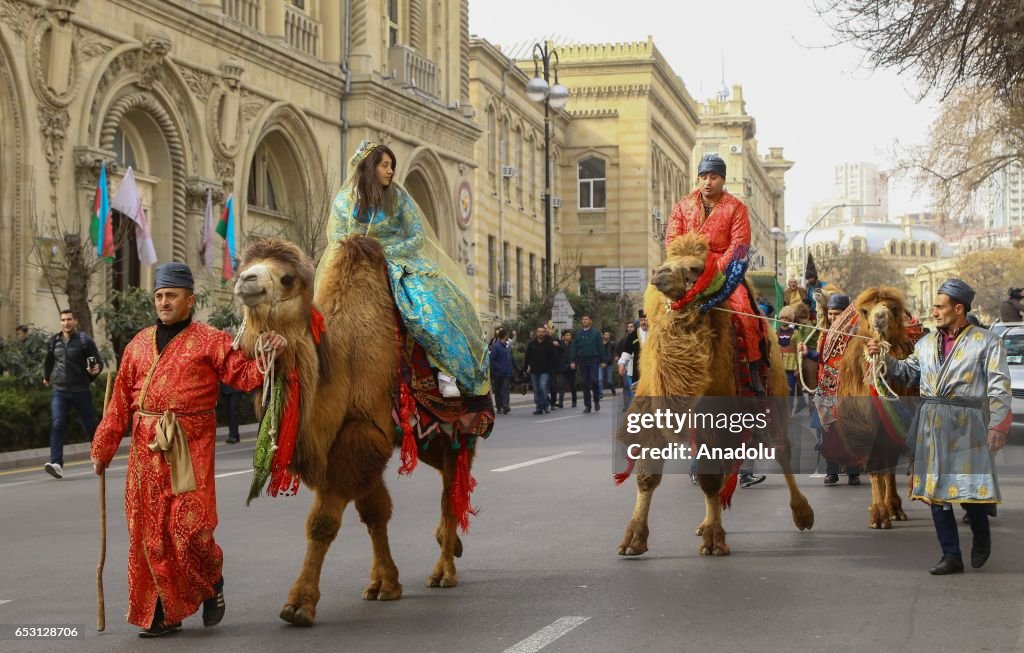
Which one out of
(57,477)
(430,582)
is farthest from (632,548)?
(57,477)

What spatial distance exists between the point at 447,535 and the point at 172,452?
6.52 ft

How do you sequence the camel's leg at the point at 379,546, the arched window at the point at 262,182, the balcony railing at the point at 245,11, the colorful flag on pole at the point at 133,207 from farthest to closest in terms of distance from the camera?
the arched window at the point at 262,182 → the balcony railing at the point at 245,11 → the colorful flag on pole at the point at 133,207 → the camel's leg at the point at 379,546

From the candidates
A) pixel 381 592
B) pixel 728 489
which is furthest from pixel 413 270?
pixel 728 489

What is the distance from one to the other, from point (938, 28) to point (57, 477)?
10.8m

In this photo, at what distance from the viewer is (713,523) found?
9375 mm

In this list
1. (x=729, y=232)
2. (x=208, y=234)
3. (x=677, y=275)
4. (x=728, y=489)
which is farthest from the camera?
(x=208, y=234)

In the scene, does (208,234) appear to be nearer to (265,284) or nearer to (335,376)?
(335,376)

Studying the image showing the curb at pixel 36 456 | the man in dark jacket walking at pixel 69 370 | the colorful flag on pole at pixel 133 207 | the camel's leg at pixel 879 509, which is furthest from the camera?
the colorful flag on pole at pixel 133 207

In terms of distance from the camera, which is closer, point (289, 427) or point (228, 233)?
point (289, 427)

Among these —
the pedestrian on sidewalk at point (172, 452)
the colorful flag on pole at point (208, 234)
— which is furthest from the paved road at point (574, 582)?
the colorful flag on pole at point (208, 234)

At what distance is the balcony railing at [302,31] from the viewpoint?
113 ft

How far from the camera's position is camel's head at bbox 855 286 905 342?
35.7ft

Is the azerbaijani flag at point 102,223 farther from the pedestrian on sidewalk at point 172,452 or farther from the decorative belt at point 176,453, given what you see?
the decorative belt at point 176,453

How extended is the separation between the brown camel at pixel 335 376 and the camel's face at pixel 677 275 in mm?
1844
